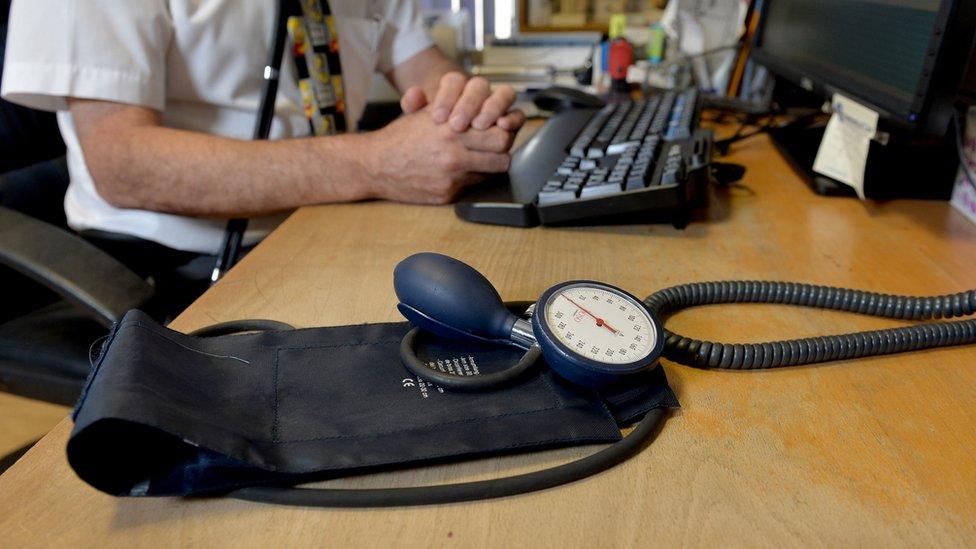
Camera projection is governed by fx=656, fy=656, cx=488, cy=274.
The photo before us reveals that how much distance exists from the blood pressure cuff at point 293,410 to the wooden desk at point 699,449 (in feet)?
0.05

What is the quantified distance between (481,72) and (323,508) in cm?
135

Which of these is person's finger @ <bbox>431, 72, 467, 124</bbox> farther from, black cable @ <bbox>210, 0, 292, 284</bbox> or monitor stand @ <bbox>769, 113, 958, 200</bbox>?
monitor stand @ <bbox>769, 113, 958, 200</bbox>

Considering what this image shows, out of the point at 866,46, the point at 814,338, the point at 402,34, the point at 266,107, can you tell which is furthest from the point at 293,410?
the point at 402,34

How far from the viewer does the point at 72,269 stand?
0.65 m

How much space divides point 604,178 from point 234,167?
430mm

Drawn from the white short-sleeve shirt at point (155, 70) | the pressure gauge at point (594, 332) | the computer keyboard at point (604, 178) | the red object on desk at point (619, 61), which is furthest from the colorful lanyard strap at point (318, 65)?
the pressure gauge at point (594, 332)

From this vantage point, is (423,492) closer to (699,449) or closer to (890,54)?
(699,449)

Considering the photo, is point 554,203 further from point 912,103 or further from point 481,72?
A: point 481,72

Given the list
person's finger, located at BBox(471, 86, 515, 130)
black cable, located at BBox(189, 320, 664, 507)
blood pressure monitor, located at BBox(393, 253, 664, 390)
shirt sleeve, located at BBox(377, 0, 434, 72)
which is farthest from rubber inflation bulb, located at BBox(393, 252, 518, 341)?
shirt sleeve, located at BBox(377, 0, 434, 72)

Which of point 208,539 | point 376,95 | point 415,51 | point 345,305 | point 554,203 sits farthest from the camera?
point 376,95

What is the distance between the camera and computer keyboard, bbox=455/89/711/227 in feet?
2.16

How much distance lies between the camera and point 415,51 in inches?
51.6

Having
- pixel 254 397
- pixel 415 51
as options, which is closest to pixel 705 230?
pixel 254 397

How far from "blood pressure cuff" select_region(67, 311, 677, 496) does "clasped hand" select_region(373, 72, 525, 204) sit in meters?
0.35
